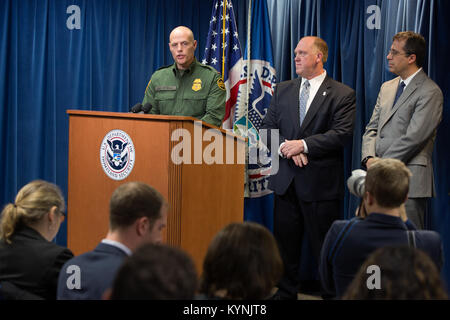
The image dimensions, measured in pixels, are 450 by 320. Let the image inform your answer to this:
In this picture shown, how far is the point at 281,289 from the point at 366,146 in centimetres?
133

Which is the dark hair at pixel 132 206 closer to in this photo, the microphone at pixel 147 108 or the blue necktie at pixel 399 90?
the microphone at pixel 147 108

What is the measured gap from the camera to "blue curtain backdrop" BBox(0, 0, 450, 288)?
4.76 m

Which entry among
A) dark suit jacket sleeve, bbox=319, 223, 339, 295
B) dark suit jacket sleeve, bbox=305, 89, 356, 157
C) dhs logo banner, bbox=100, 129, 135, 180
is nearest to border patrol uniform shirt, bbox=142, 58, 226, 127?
dark suit jacket sleeve, bbox=305, 89, 356, 157

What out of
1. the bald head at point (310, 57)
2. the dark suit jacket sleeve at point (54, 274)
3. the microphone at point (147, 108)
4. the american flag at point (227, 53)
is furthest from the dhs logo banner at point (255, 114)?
the dark suit jacket sleeve at point (54, 274)

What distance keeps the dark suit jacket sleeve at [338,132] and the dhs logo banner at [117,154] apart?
1.59m

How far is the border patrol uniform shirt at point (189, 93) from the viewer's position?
4215 millimetres

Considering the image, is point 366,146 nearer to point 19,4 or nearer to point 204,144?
point 204,144

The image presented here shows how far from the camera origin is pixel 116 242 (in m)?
2.02

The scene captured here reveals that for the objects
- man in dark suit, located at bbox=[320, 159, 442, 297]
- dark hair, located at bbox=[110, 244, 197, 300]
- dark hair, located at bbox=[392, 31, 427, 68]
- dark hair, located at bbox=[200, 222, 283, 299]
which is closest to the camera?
dark hair, located at bbox=[110, 244, 197, 300]

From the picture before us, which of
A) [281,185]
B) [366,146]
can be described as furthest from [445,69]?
[281,185]

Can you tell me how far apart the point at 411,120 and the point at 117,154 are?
2.15 m

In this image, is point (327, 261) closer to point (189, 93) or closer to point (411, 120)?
point (411, 120)

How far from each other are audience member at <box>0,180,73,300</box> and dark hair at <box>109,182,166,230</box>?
271mm

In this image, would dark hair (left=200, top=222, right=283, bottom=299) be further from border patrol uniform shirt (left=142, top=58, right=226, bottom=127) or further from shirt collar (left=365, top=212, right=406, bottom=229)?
border patrol uniform shirt (left=142, top=58, right=226, bottom=127)
